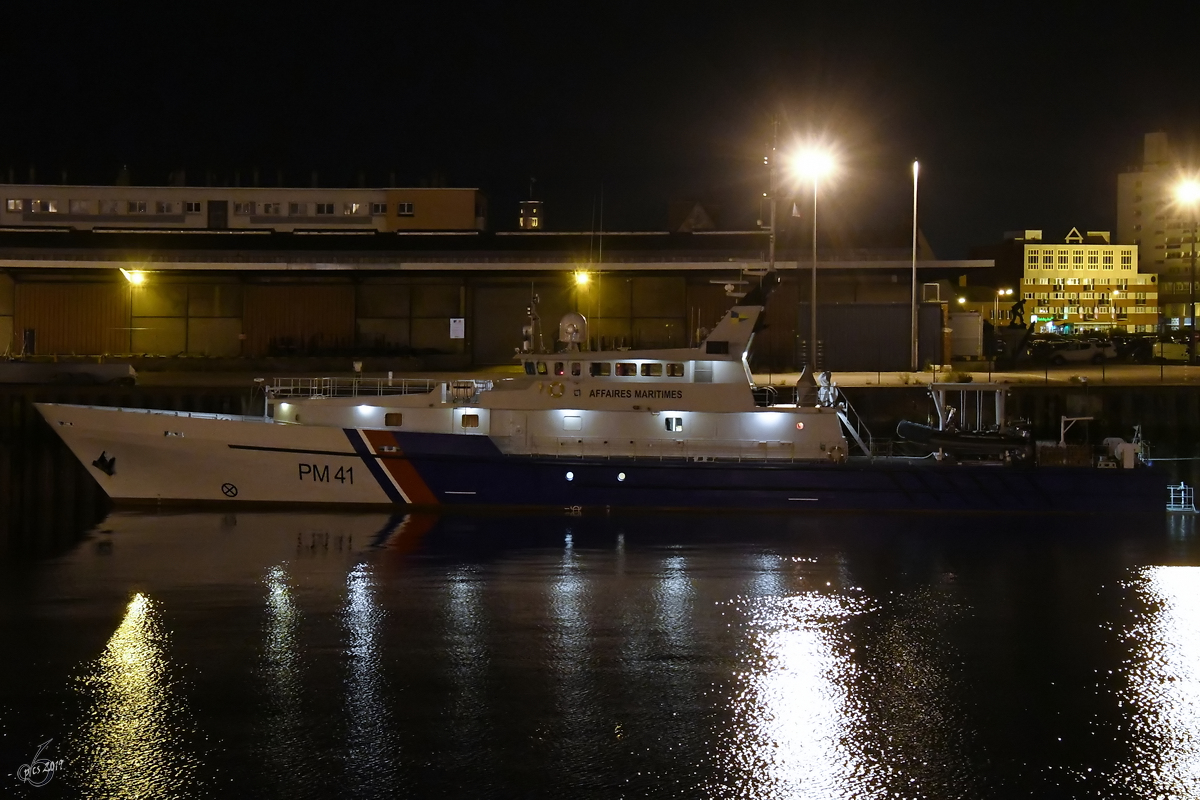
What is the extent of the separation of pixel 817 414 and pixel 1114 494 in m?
5.13

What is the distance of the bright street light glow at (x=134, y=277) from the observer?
110 ft

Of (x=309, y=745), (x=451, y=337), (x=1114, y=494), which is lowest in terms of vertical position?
(x=309, y=745)

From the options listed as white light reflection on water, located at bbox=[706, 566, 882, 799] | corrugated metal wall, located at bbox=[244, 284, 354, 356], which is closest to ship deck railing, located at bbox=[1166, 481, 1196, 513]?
white light reflection on water, located at bbox=[706, 566, 882, 799]

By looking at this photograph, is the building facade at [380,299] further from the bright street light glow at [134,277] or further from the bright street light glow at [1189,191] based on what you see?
the bright street light glow at [1189,191]

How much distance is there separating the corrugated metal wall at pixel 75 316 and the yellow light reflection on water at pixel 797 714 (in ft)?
87.8

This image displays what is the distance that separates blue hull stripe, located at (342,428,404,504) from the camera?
18719 millimetres

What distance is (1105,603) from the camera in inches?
538

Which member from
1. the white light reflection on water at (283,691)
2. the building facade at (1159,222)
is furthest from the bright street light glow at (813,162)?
the building facade at (1159,222)

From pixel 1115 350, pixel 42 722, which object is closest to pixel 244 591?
pixel 42 722

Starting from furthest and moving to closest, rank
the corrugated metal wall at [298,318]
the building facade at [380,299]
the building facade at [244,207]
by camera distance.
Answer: the building facade at [244,207]
the corrugated metal wall at [298,318]
the building facade at [380,299]

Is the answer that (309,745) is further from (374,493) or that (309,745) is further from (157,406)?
(157,406)

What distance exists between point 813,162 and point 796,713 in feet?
50.2

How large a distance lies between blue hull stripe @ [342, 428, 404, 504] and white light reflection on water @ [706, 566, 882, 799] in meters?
7.79

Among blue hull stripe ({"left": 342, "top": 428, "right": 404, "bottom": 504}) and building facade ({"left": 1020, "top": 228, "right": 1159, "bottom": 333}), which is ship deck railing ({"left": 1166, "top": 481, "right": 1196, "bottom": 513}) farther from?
building facade ({"left": 1020, "top": 228, "right": 1159, "bottom": 333})
